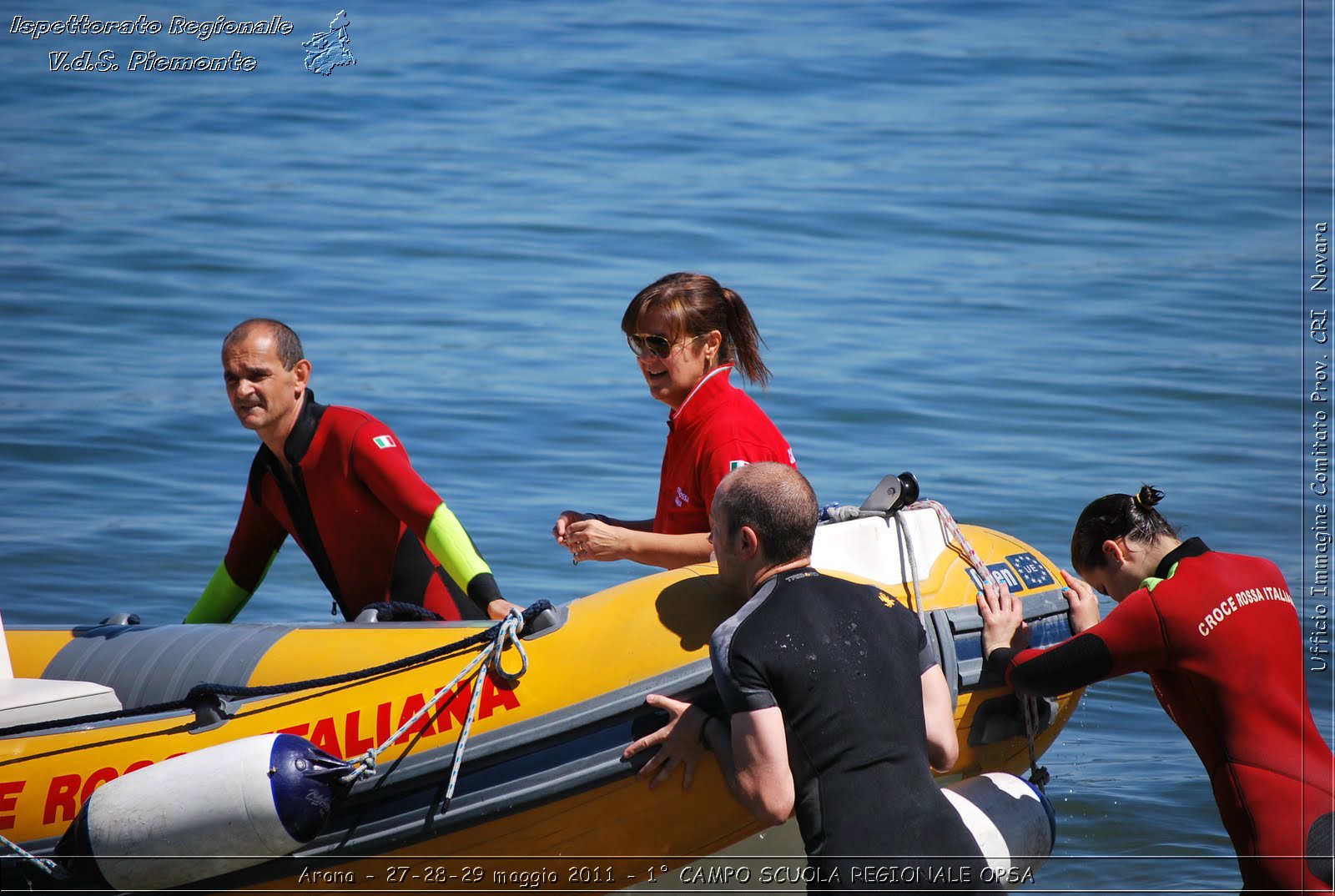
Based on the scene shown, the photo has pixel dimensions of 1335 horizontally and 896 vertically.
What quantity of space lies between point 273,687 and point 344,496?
0.69m

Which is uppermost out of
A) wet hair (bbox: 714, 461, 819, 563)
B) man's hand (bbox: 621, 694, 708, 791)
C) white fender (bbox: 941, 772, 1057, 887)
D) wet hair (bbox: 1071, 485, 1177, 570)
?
wet hair (bbox: 714, 461, 819, 563)

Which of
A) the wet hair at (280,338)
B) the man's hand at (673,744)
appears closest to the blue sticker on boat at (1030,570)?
the man's hand at (673,744)

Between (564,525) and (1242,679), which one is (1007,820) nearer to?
(1242,679)

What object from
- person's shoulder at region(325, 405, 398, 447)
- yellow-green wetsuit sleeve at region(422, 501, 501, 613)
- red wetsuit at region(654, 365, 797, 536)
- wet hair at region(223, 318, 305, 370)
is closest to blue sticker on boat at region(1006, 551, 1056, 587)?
red wetsuit at region(654, 365, 797, 536)

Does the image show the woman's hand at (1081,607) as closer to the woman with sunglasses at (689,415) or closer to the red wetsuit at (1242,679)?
Answer: the red wetsuit at (1242,679)

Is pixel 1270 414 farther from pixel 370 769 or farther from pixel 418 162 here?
pixel 418 162

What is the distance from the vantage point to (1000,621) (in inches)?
139

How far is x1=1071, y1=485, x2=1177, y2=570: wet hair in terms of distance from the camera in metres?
3.37

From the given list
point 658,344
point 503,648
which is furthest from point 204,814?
point 658,344

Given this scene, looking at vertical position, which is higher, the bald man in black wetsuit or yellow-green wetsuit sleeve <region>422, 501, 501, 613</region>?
yellow-green wetsuit sleeve <region>422, 501, 501, 613</region>

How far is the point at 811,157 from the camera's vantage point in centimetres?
1483

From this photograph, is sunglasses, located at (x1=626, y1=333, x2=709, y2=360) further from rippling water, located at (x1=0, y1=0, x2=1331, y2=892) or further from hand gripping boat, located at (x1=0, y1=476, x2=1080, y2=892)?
rippling water, located at (x1=0, y1=0, x2=1331, y2=892)

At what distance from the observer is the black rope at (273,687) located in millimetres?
3453

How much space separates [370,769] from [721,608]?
0.86m
